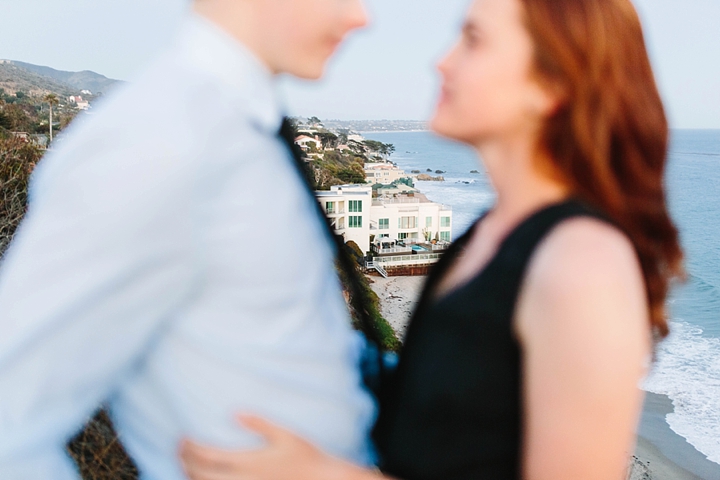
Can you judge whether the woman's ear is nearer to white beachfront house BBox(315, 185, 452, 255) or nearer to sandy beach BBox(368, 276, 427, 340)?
sandy beach BBox(368, 276, 427, 340)

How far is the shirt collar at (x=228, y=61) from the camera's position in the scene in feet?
2.76

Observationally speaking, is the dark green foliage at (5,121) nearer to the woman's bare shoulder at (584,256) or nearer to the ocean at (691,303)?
the ocean at (691,303)

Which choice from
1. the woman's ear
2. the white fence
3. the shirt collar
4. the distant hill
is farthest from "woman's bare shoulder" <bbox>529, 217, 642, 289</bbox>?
the distant hill

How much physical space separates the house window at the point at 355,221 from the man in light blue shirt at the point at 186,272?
2305 centimetres

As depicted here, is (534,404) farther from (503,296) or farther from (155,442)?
(155,442)

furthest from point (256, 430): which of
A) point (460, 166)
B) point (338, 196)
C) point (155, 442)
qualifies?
point (460, 166)

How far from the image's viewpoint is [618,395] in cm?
76

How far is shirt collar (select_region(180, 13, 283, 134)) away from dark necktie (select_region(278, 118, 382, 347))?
11 centimetres

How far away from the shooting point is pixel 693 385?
16.4m

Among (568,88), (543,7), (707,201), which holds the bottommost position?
(707,201)

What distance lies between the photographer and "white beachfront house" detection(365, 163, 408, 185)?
37.8 m

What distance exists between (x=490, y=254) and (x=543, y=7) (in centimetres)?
37

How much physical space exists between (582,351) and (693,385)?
18.2m

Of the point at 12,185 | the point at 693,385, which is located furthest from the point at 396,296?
the point at 12,185
